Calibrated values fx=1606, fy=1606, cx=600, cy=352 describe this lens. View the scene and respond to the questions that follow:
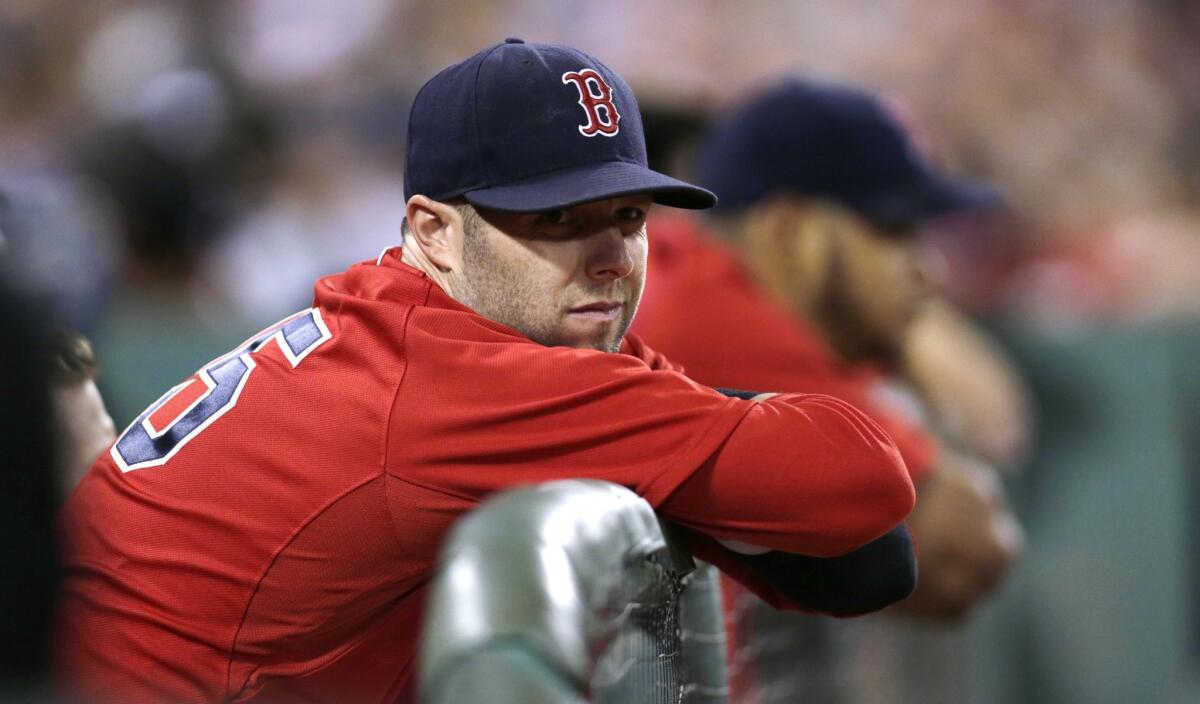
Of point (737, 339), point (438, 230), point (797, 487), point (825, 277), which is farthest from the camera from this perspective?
point (825, 277)

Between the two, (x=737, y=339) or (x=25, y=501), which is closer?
(x=25, y=501)

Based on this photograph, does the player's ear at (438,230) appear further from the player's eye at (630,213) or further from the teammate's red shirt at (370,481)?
the player's eye at (630,213)

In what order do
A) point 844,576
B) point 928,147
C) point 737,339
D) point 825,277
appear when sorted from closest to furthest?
point 844,576
point 737,339
point 825,277
point 928,147

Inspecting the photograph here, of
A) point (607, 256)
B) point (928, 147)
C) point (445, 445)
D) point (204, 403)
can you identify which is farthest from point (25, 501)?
point (928, 147)

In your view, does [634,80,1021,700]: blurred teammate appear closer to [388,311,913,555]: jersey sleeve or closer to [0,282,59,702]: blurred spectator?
[388,311,913,555]: jersey sleeve

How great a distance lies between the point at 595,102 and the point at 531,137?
8cm

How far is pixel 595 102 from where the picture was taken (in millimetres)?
1692

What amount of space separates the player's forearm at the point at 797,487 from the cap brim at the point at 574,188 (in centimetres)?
26

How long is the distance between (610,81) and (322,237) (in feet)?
12.7

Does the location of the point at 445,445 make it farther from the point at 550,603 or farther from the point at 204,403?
the point at 550,603

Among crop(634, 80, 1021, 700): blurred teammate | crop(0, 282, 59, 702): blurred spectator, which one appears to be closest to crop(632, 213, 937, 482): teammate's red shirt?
crop(634, 80, 1021, 700): blurred teammate

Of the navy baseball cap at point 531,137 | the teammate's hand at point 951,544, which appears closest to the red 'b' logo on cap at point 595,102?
the navy baseball cap at point 531,137

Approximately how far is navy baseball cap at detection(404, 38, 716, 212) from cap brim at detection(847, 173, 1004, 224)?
54.4 inches

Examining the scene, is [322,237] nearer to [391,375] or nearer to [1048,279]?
[1048,279]
